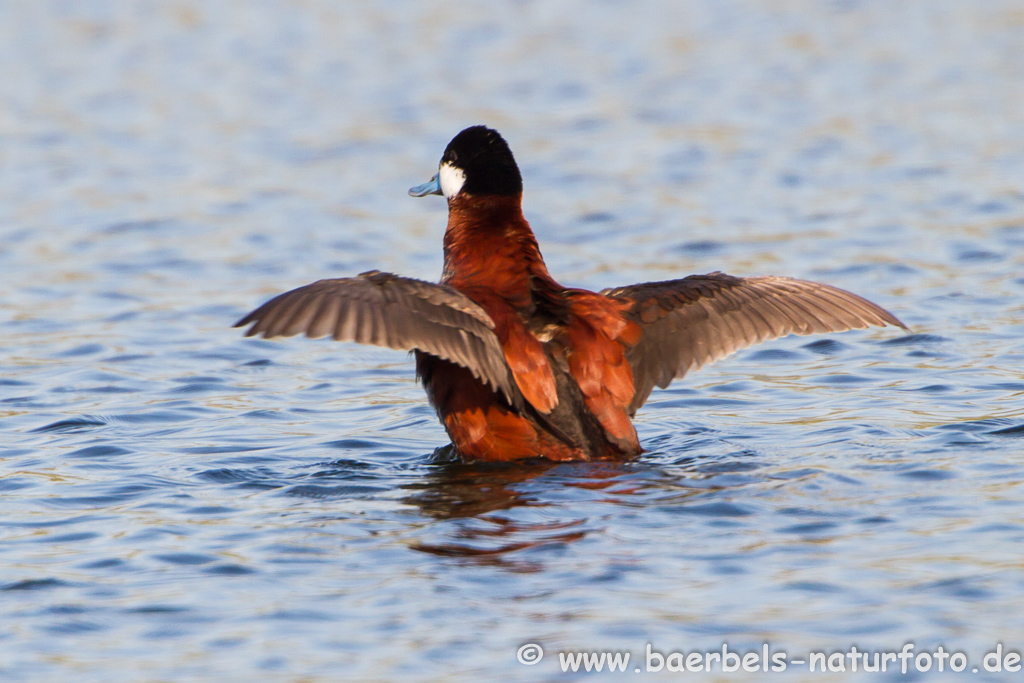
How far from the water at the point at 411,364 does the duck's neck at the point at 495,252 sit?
0.87 metres

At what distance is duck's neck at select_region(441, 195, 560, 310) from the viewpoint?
616 cm

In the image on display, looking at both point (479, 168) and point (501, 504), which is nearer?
point (501, 504)

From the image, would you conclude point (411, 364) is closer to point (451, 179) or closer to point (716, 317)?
point (451, 179)

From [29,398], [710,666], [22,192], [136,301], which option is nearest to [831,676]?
[710,666]

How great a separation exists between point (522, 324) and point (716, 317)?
3.58 feet

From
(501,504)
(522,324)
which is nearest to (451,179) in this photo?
(522,324)

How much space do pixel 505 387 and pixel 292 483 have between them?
1067 mm

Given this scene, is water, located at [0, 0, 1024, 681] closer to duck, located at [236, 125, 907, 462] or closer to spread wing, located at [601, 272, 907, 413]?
duck, located at [236, 125, 907, 462]

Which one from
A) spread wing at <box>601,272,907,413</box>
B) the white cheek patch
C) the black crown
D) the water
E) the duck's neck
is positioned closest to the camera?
the water

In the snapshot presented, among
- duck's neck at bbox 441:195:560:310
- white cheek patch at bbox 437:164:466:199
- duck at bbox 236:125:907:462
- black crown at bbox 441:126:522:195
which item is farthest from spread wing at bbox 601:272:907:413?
white cheek patch at bbox 437:164:466:199

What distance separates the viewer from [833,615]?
4379mm

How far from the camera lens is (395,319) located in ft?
18.2

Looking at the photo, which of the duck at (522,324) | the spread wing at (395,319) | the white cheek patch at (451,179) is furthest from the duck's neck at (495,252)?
the spread wing at (395,319)

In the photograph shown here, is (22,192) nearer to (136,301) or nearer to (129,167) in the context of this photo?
(129,167)
